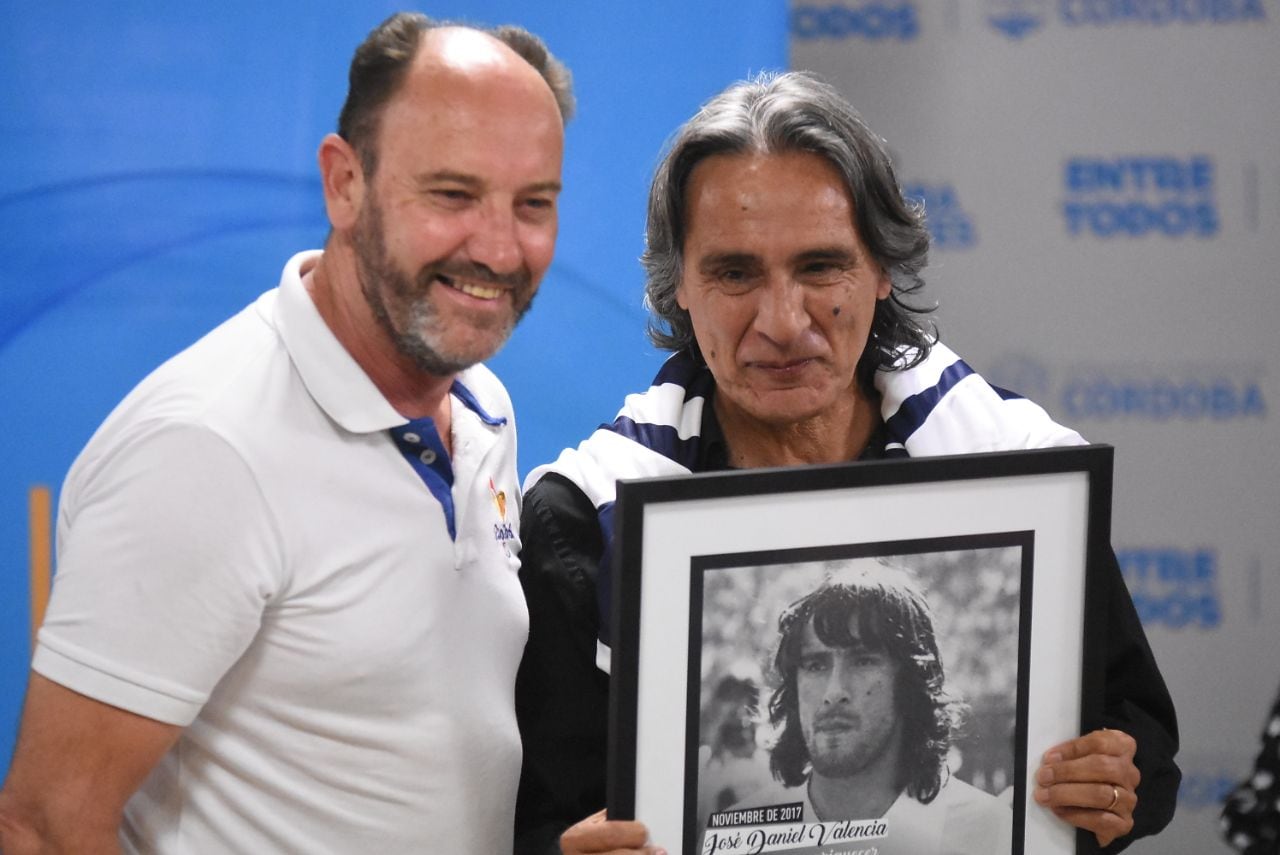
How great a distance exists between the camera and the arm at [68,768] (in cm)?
151

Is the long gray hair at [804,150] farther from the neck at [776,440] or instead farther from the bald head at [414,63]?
the bald head at [414,63]

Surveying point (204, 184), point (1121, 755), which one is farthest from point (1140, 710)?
point (204, 184)

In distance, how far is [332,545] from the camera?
163 centimetres

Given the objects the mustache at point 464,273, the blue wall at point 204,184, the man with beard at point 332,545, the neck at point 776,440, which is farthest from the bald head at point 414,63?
the blue wall at point 204,184

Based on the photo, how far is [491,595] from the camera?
70.9 inches

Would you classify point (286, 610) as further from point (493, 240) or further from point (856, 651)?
point (856, 651)

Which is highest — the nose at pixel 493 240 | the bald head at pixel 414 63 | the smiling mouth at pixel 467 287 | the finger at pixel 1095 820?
the bald head at pixel 414 63

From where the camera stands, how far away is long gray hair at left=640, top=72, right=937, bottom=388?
1886mm

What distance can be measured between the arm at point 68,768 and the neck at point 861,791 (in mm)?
691

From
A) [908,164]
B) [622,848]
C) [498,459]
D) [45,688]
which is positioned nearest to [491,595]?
[498,459]

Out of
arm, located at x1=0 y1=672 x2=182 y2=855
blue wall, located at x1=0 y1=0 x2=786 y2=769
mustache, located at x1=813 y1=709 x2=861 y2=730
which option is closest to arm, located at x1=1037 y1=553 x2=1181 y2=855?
mustache, located at x1=813 y1=709 x2=861 y2=730

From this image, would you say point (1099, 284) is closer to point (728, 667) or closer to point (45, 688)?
point (728, 667)

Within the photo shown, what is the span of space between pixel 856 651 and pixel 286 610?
610 mm

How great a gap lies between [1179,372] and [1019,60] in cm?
87
